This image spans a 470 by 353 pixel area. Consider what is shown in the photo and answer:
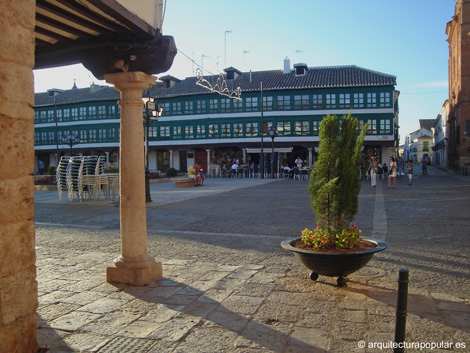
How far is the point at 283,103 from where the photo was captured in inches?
1474

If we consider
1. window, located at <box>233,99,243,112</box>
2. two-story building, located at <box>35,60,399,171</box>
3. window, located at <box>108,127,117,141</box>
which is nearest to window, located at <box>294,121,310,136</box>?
two-story building, located at <box>35,60,399,171</box>

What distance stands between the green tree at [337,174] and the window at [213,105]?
117ft

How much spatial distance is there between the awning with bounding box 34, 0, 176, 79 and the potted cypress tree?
2.02m

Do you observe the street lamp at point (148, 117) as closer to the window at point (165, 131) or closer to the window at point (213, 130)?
the window at point (213, 130)

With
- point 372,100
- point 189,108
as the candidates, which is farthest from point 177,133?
point 372,100

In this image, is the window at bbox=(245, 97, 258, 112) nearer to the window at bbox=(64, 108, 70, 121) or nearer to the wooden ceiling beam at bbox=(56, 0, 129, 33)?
the window at bbox=(64, 108, 70, 121)

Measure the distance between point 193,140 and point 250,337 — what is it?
3759 cm

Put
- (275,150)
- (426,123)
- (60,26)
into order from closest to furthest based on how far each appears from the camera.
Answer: (60,26)
(275,150)
(426,123)

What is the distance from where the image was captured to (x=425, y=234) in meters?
7.13

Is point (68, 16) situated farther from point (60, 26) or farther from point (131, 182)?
point (131, 182)

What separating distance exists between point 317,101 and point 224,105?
885 centimetres

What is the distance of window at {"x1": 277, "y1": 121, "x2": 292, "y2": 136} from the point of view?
37.2 m

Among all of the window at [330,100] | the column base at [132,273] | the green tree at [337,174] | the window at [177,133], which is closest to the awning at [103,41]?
the green tree at [337,174]

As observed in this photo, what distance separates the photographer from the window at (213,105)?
→ 39312mm
